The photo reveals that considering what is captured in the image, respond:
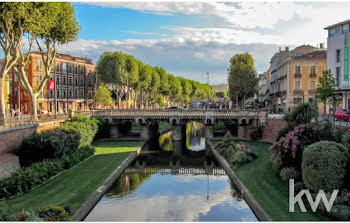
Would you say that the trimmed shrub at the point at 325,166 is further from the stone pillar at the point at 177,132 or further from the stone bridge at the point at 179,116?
the stone pillar at the point at 177,132

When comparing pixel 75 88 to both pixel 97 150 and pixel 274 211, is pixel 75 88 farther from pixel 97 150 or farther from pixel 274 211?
pixel 274 211

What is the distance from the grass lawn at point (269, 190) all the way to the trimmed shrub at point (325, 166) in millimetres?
1995

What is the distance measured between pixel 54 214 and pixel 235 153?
832 inches

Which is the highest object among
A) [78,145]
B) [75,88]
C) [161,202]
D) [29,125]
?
[75,88]

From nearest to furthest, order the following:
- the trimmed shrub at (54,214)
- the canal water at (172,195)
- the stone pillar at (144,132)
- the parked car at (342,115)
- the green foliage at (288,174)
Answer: the trimmed shrub at (54,214)
the canal water at (172,195)
the green foliage at (288,174)
the parked car at (342,115)
the stone pillar at (144,132)

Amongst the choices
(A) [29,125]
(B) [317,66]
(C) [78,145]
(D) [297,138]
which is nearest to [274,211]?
(D) [297,138]

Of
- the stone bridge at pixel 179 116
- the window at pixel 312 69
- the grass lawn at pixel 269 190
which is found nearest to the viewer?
the grass lawn at pixel 269 190

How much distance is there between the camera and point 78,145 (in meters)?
33.4

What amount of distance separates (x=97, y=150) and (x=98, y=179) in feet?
47.4

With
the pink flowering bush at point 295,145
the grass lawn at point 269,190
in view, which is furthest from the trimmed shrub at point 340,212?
the pink flowering bush at point 295,145

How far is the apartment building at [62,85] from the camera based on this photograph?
72250mm

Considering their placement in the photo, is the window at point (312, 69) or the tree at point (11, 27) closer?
the tree at point (11, 27)

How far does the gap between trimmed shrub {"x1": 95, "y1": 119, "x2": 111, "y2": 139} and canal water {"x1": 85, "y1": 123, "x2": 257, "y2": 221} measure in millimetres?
11291

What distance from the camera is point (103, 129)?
49.0 meters
